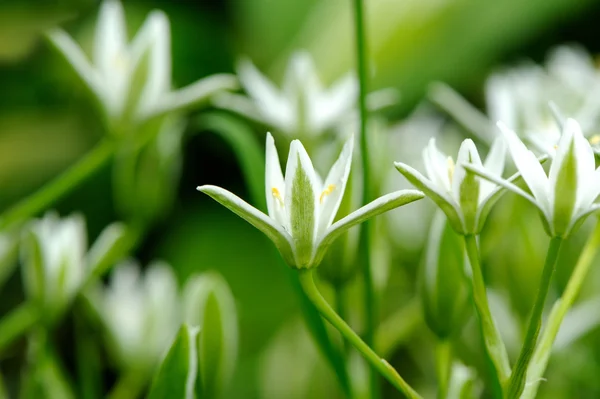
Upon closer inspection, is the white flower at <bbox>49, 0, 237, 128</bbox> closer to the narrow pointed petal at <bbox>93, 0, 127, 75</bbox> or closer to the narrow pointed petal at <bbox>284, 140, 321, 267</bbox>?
the narrow pointed petal at <bbox>93, 0, 127, 75</bbox>

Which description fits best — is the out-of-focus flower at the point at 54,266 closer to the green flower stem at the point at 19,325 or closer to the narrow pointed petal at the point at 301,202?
the green flower stem at the point at 19,325

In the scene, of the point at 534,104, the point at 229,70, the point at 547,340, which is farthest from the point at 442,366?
the point at 229,70

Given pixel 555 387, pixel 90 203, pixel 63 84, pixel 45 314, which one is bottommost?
pixel 555 387

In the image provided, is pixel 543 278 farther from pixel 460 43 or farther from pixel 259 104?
pixel 460 43

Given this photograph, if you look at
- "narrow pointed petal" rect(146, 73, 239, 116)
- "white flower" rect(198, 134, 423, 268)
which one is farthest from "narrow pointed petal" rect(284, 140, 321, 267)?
"narrow pointed petal" rect(146, 73, 239, 116)

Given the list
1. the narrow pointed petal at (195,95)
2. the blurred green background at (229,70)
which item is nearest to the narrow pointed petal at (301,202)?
the narrow pointed petal at (195,95)

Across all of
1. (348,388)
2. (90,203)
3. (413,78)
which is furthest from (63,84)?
(348,388)
